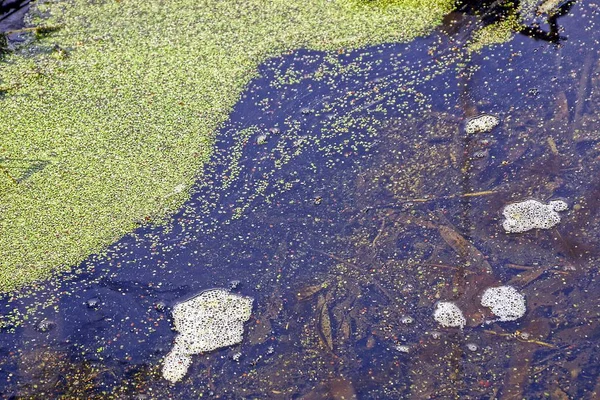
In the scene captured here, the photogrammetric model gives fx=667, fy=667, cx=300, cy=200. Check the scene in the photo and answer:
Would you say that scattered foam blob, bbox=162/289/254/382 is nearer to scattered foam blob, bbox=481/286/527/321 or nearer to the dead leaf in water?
the dead leaf in water

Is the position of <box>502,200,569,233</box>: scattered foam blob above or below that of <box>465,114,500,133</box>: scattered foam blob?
below

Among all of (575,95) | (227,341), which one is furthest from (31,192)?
(575,95)

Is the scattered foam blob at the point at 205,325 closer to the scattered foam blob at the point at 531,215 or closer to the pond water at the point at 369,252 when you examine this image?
the pond water at the point at 369,252

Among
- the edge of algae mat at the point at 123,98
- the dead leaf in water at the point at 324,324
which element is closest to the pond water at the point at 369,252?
the dead leaf in water at the point at 324,324

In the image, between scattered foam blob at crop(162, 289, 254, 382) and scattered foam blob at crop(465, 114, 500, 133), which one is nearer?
scattered foam blob at crop(162, 289, 254, 382)

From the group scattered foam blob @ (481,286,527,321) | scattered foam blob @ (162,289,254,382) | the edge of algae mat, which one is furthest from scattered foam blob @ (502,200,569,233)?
the edge of algae mat

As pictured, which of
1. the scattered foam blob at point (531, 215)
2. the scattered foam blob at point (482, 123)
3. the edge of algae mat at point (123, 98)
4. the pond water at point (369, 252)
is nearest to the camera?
the pond water at point (369, 252)

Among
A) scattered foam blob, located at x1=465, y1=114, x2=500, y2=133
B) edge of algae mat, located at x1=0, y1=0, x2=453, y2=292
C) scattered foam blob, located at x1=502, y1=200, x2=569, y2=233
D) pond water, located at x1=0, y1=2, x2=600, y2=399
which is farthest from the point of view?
scattered foam blob, located at x1=465, y1=114, x2=500, y2=133
